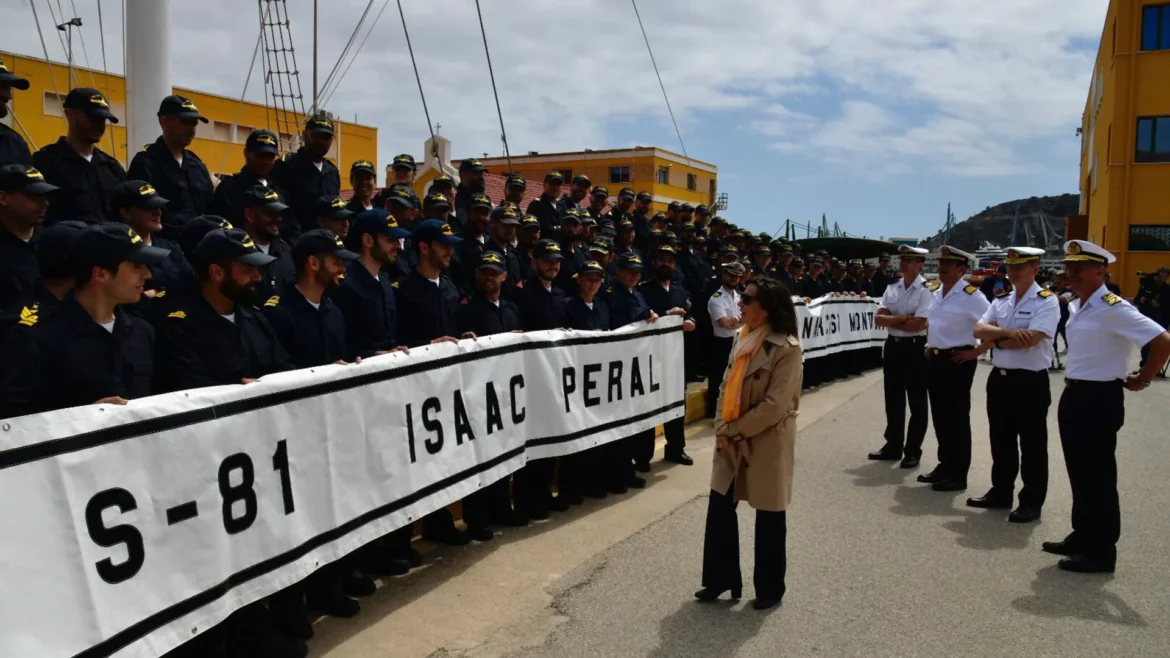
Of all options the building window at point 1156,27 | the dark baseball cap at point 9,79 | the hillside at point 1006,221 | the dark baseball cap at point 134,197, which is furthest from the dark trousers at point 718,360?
the hillside at point 1006,221

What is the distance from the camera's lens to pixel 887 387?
8539mm

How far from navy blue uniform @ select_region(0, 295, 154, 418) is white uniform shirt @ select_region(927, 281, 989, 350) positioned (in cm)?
638

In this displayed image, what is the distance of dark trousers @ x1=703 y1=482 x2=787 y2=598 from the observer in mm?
4574

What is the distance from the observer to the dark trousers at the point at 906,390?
319 inches

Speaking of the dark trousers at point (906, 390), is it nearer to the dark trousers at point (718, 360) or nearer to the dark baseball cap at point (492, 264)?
the dark trousers at point (718, 360)

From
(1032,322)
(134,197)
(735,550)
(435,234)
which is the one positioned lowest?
(735,550)

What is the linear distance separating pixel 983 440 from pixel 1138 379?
13.4 feet

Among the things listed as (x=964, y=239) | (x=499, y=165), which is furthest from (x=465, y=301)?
(x=964, y=239)

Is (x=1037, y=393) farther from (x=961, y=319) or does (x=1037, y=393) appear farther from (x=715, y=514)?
(x=715, y=514)

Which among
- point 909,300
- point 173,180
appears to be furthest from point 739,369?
point 909,300

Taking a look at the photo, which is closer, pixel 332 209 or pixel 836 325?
pixel 332 209

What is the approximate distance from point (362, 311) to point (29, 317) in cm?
209

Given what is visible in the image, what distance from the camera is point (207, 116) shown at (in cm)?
3822

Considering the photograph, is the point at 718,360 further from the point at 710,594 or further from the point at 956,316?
the point at 710,594
